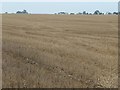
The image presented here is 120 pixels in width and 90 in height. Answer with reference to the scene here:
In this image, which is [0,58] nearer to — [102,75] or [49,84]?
[49,84]

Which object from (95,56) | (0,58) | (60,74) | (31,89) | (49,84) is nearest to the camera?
(31,89)

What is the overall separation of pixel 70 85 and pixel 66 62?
13.6 ft

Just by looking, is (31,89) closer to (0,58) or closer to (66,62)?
(0,58)

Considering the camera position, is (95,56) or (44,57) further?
(95,56)

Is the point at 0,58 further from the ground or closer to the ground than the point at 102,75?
further from the ground

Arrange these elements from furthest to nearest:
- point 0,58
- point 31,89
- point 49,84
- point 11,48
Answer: point 11,48
point 0,58
point 49,84
point 31,89

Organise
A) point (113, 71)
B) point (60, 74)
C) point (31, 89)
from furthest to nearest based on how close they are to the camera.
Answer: point (113, 71)
point (60, 74)
point (31, 89)

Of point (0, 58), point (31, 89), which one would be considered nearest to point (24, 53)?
point (0, 58)

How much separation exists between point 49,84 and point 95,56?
A: 313 inches

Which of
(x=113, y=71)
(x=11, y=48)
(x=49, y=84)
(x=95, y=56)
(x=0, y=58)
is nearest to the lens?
(x=49, y=84)

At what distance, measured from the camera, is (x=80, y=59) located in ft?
53.7

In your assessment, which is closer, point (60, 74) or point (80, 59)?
point (60, 74)

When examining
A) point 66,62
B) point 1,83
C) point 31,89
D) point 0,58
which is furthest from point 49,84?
point 66,62

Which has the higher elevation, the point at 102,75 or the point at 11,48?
the point at 11,48
